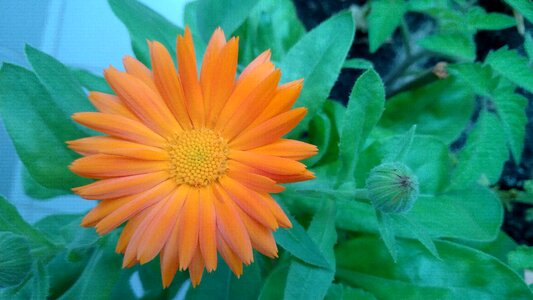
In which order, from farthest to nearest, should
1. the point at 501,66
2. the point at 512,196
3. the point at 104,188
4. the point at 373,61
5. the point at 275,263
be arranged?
the point at 373,61 < the point at 512,196 < the point at 275,263 < the point at 501,66 < the point at 104,188

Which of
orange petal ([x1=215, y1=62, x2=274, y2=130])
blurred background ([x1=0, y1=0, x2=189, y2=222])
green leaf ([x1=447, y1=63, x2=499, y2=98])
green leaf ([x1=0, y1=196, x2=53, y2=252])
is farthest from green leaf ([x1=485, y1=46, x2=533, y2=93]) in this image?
green leaf ([x1=0, y1=196, x2=53, y2=252])

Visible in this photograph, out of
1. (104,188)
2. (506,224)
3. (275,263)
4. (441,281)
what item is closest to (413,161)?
(441,281)

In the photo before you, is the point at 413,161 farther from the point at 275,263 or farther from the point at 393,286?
the point at 275,263

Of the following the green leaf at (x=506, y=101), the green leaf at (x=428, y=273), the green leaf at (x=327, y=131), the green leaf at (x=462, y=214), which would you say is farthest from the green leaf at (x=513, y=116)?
the green leaf at (x=327, y=131)

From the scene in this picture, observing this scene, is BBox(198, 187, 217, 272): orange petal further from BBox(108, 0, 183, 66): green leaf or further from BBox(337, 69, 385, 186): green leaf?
BBox(108, 0, 183, 66): green leaf

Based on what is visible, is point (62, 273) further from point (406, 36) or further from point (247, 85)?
point (406, 36)

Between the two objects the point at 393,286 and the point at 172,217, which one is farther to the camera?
the point at 393,286
